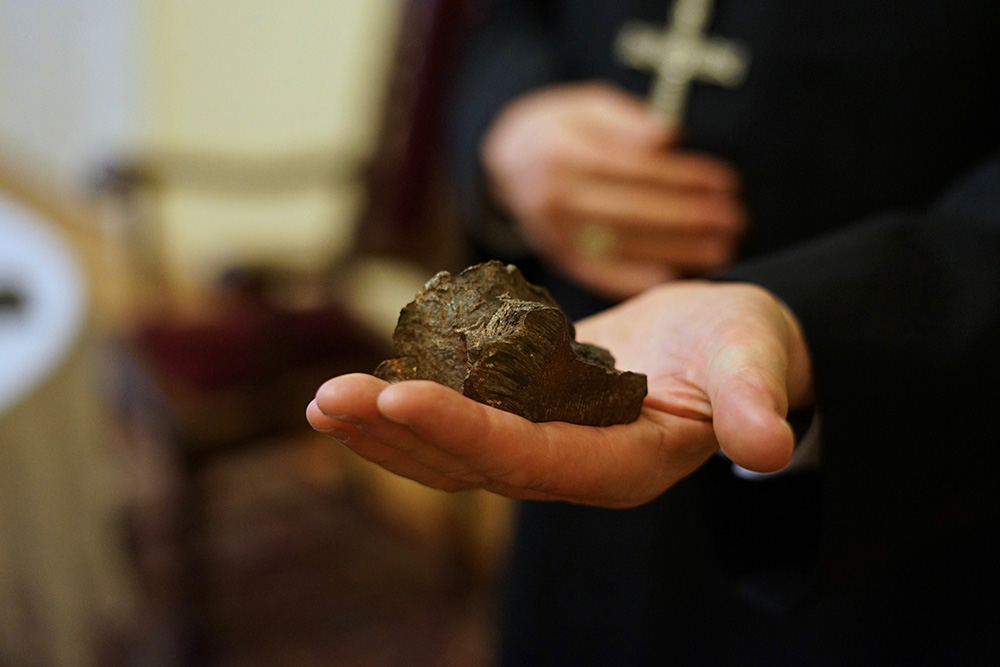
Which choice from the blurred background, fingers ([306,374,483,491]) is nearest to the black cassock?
fingers ([306,374,483,491])

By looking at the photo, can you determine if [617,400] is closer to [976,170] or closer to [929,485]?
[929,485]

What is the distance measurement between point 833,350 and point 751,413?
12.9 inches

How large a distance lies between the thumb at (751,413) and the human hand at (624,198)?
2.23ft

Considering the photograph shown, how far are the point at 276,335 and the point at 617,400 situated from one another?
196 cm

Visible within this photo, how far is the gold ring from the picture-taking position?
141cm

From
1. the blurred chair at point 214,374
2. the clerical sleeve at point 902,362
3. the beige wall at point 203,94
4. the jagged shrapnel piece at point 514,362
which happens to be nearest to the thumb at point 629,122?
the clerical sleeve at point 902,362

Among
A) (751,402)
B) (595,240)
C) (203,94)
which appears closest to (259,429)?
(595,240)

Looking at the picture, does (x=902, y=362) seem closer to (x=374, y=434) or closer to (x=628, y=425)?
(x=628, y=425)

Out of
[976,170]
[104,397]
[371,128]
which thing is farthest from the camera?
[371,128]

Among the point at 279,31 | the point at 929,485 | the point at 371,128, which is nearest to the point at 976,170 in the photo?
the point at 929,485

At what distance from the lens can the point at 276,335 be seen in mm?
2646

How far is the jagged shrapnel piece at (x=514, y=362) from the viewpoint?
84 cm

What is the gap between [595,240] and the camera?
142 cm

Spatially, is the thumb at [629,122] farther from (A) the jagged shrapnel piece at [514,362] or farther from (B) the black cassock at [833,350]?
(A) the jagged shrapnel piece at [514,362]
